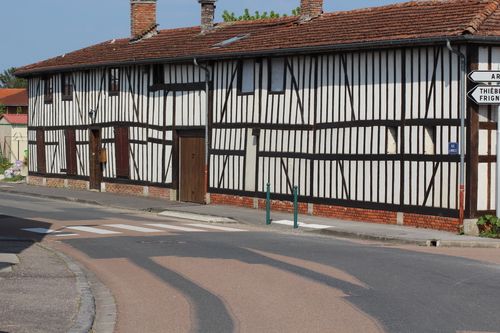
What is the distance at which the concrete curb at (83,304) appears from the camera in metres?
7.59

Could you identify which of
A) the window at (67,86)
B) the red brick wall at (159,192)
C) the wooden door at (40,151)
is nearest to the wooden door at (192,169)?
the red brick wall at (159,192)

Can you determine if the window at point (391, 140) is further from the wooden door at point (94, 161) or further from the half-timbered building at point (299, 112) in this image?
the wooden door at point (94, 161)

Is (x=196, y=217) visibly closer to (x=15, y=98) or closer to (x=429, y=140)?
(x=429, y=140)

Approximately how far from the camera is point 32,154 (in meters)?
36.2

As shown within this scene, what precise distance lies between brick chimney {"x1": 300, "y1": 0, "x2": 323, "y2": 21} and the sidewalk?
6.79m

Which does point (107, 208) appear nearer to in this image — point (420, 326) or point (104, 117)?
point (104, 117)

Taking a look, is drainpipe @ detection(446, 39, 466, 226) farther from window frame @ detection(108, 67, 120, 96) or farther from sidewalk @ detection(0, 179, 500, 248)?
window frame @ detection(108, 67, 120, 96)

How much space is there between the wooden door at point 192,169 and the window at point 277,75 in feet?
13.3

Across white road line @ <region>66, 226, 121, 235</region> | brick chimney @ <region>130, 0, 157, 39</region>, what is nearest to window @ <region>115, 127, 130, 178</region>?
brick chimney @ <region>130, 0, 157, 39</region>

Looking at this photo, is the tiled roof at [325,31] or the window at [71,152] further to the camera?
the window at [71,152]

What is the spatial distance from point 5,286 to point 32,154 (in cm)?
2793

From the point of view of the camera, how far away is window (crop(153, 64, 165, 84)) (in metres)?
27.1

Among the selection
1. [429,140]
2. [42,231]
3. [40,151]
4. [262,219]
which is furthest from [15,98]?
[429,140]

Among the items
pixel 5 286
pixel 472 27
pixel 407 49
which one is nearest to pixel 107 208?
pixel 407 49
